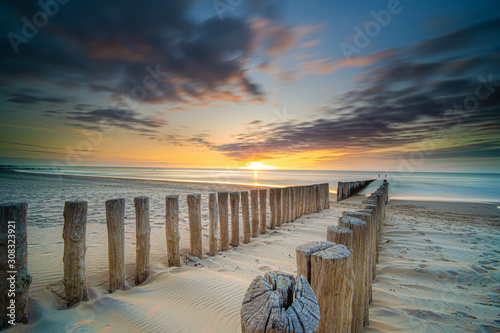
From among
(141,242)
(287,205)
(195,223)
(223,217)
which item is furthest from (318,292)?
(287,205)

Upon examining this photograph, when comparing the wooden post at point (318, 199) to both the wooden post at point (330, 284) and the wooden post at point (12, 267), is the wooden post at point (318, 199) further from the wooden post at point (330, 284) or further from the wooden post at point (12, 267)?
the wooden post at point (12, 267)

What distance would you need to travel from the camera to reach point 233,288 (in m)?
3.29

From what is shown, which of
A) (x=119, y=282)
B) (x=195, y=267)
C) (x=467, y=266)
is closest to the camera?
(x=119, y=282)

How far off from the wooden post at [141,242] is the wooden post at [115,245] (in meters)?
0.25

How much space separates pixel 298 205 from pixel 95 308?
20.3ft

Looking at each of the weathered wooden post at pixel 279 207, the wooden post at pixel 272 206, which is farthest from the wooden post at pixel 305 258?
the weathered wooden post at pixel 279 207

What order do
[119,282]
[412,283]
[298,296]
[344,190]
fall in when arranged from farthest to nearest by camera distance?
[344,190], [412,283], [119,282], [298,296]

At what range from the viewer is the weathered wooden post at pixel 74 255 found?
2963 millimetres

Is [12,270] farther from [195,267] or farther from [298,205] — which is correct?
[298,205]

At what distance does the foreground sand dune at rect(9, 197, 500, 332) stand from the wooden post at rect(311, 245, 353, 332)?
1.29 m

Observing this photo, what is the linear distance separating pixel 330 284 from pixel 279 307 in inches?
29.9

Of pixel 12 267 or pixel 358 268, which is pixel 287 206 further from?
pixel 12 267

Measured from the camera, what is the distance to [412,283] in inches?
145

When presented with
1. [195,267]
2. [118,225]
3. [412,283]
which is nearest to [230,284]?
[195,267]
